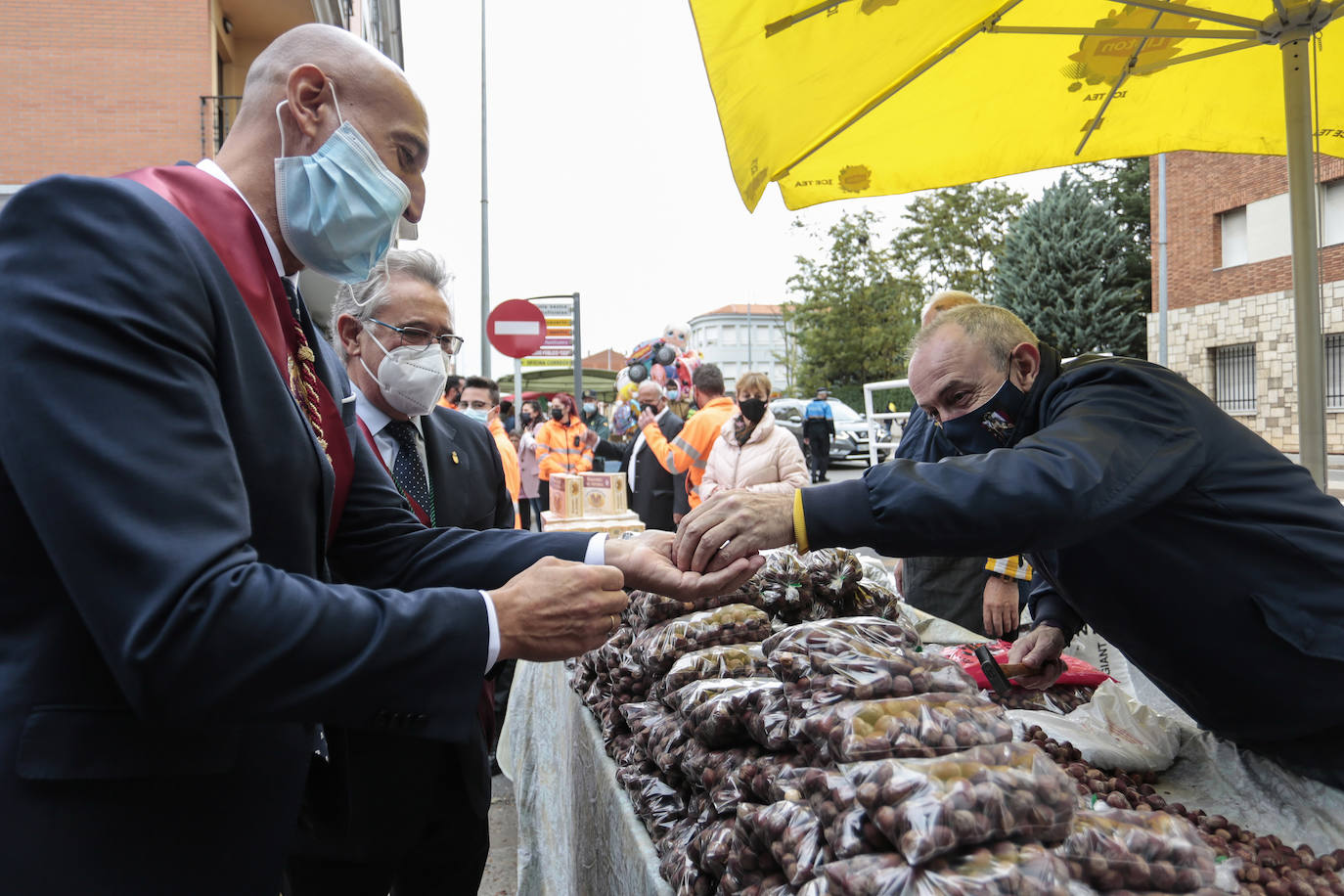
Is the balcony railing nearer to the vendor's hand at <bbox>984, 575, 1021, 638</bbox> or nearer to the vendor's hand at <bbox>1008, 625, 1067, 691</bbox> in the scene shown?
the vendor's hand at <bbox>984, 575, 1021, 638</bbox>

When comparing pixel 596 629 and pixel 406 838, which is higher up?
pixel 596 629

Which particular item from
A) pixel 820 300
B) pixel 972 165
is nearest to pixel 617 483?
pixel 972 165

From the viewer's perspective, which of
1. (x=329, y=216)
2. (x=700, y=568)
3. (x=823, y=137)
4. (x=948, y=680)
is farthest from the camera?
(x=823, y=137)

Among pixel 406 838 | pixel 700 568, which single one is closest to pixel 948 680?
pixel 700 568

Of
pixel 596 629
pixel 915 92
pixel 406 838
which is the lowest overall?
pixel 406 838

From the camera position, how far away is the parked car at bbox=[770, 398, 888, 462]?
23.9m

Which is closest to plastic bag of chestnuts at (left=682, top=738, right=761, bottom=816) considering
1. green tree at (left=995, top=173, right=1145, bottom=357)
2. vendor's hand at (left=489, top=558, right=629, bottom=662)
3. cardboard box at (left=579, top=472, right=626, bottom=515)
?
vendor's hand at (left=489, top=558, right=629, bottom=662)

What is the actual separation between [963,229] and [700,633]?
36.8 m

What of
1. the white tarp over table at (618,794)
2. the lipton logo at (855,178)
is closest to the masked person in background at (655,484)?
the white tarp over table at (618,794)

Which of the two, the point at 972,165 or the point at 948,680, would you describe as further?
the point at 972,165

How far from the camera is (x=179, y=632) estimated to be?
1035mm

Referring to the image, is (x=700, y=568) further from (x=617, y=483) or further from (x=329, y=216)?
(x=617, y=483)

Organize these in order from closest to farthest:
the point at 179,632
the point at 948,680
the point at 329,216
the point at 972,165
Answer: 1. the point at 179,632
2. the point at 948,680
3. the point at 329,216
4. the point at 972,165

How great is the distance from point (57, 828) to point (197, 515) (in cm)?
47
